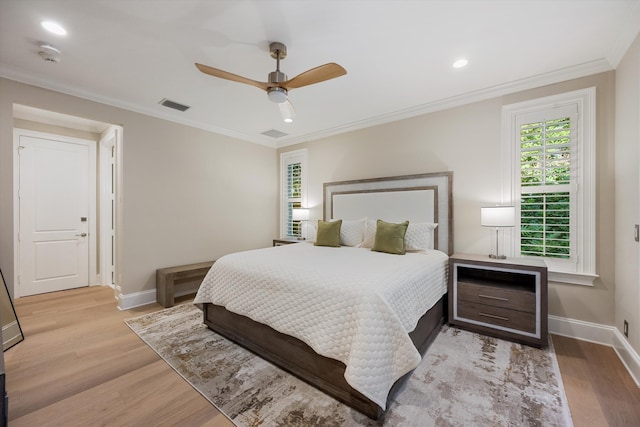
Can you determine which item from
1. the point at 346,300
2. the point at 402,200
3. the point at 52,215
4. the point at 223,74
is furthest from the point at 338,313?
the point at 52,215

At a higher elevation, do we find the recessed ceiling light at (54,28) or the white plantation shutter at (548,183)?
the recessed ceiling light at (54,28)

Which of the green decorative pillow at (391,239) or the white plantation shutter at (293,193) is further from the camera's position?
the white plantation shutter at (293,193)

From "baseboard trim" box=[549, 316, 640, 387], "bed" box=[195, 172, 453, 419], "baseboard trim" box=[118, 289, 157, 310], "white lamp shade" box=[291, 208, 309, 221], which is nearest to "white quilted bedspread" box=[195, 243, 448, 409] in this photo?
A: "bed" box=[195, 172, 453, 419]

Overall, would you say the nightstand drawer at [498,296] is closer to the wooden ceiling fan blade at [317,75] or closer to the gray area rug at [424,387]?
the gray area rug at [424,387]

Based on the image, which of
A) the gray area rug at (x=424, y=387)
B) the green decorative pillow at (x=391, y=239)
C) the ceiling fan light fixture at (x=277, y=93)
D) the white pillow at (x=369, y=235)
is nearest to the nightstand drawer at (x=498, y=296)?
the gray area rug at (x=424, y=387)

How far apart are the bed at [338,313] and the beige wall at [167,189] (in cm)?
157

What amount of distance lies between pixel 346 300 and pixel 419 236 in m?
1.86

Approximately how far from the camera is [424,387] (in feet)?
6.03

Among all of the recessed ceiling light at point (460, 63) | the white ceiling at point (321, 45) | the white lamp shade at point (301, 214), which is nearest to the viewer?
the white ceiling at point (321, 45)

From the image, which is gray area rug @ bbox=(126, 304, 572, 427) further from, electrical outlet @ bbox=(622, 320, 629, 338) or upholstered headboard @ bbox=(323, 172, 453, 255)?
upholstered headboard @ bbox=(323, 172, 453, 255)

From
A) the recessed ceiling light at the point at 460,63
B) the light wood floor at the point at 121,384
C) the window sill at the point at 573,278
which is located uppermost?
the recessed ceiling light at the point at 460,63

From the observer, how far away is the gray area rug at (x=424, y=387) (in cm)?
157

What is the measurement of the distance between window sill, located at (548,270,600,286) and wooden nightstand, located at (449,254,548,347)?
0.65 ft

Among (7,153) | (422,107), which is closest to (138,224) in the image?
(7,153)
